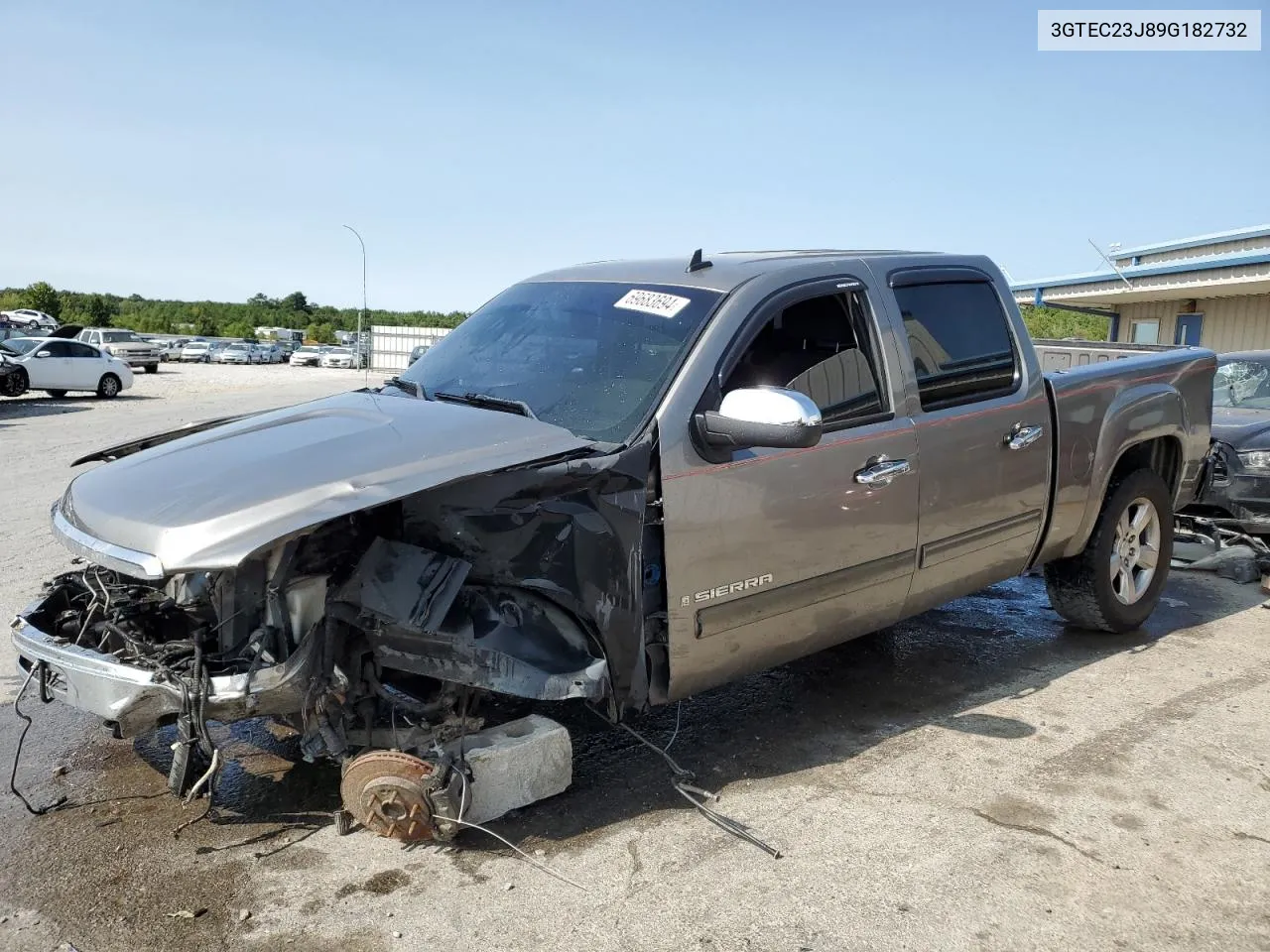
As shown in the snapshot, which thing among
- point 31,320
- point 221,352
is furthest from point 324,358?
point 31,320

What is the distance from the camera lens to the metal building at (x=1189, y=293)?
15766 mm

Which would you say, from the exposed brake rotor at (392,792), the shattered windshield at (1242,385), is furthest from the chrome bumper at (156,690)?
the shattered windshield at (1242,385)

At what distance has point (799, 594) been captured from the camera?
149 inches

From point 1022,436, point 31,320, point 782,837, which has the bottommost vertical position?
point 782,837

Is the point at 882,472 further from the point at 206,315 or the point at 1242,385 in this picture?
the point at 206,315

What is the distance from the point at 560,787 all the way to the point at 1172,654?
3616 mm

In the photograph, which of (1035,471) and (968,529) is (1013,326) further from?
(968,529)

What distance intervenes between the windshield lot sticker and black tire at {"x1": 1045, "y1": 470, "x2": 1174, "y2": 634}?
282cm

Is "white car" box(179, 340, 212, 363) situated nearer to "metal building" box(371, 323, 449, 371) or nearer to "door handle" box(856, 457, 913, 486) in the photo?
"metal building" box(371, 323, 449, 371)

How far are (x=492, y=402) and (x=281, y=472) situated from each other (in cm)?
95

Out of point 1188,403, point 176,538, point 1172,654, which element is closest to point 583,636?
point 176,538

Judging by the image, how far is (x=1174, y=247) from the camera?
20.2m

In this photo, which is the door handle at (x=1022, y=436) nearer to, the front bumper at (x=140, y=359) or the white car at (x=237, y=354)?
the front bumper at (x=140, y=359)

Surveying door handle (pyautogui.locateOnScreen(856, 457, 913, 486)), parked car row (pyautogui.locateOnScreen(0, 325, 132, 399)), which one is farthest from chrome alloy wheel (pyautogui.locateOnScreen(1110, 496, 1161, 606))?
parked car row (pyautogui.locateOnScreen(0, 325, 132, 399))
